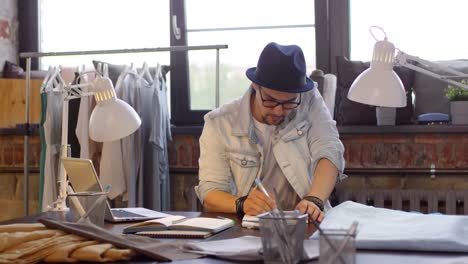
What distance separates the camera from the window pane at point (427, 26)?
4.10 meters

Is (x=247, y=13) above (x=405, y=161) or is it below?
above

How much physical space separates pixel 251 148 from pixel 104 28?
229 cm

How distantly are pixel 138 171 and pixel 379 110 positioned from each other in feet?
4.54

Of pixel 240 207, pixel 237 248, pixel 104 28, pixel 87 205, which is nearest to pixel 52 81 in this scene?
pixel 104 28

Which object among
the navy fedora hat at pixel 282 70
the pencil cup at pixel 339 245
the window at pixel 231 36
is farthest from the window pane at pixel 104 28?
the pencil cup at pixel 339 245

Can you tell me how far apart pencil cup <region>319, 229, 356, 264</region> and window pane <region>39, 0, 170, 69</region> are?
3296mm

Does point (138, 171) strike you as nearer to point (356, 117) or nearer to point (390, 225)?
point (356, 117)

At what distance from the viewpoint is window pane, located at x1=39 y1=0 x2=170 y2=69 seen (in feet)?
15.3

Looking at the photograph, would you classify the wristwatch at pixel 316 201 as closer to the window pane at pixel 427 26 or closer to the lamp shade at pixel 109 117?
the lamp shade at pixel 109 117

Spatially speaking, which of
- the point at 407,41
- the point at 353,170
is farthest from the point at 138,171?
the point at 407,41

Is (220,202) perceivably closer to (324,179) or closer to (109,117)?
(324,179)

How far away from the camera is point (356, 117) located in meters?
4.04

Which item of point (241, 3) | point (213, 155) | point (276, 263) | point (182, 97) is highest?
point (241, 3)

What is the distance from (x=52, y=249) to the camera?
1.72 metres
